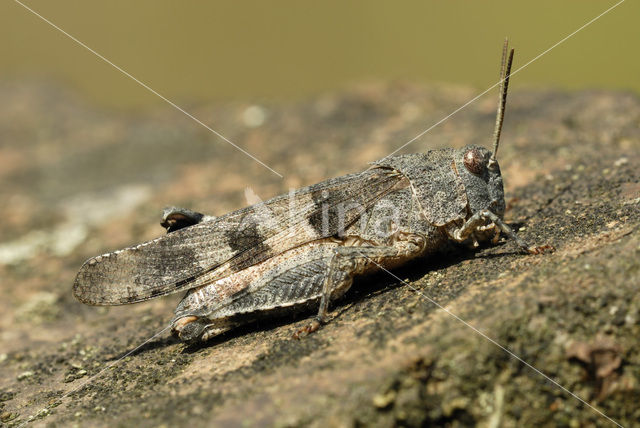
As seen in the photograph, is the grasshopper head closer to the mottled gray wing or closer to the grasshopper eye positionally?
the grasshopper eye

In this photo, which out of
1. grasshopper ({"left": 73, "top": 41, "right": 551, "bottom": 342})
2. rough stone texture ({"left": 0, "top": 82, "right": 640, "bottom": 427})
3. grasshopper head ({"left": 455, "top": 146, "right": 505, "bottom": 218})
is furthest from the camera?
grasshopper head ({"left": 455, "top": 146, "right": 505, "bottom": 218})

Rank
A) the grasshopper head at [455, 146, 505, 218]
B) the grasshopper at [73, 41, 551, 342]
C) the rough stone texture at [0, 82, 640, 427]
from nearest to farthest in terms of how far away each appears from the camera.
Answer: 1. the rough stone texture at [0, 82, 640, 427]
2. the grasshopper at [73, 41, 551, 342]
3. the grasshopper head at [455, 146, 505, 218]

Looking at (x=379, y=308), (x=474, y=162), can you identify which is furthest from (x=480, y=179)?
(x=379, y=308)

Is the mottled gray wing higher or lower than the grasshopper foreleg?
higher

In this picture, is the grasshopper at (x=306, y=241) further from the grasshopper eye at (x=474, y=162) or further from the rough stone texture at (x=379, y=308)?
the rough stone texture at (x=379, y=308)

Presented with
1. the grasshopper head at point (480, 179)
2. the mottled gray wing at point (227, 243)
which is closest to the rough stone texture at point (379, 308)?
the grasshopper head at point (480, 179)

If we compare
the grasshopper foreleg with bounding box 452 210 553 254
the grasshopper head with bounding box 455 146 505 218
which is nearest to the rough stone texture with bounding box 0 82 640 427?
the grasshopper foreleg with bounding box 452 210 553 254

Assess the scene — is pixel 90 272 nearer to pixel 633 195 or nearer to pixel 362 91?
pixel 633 195
